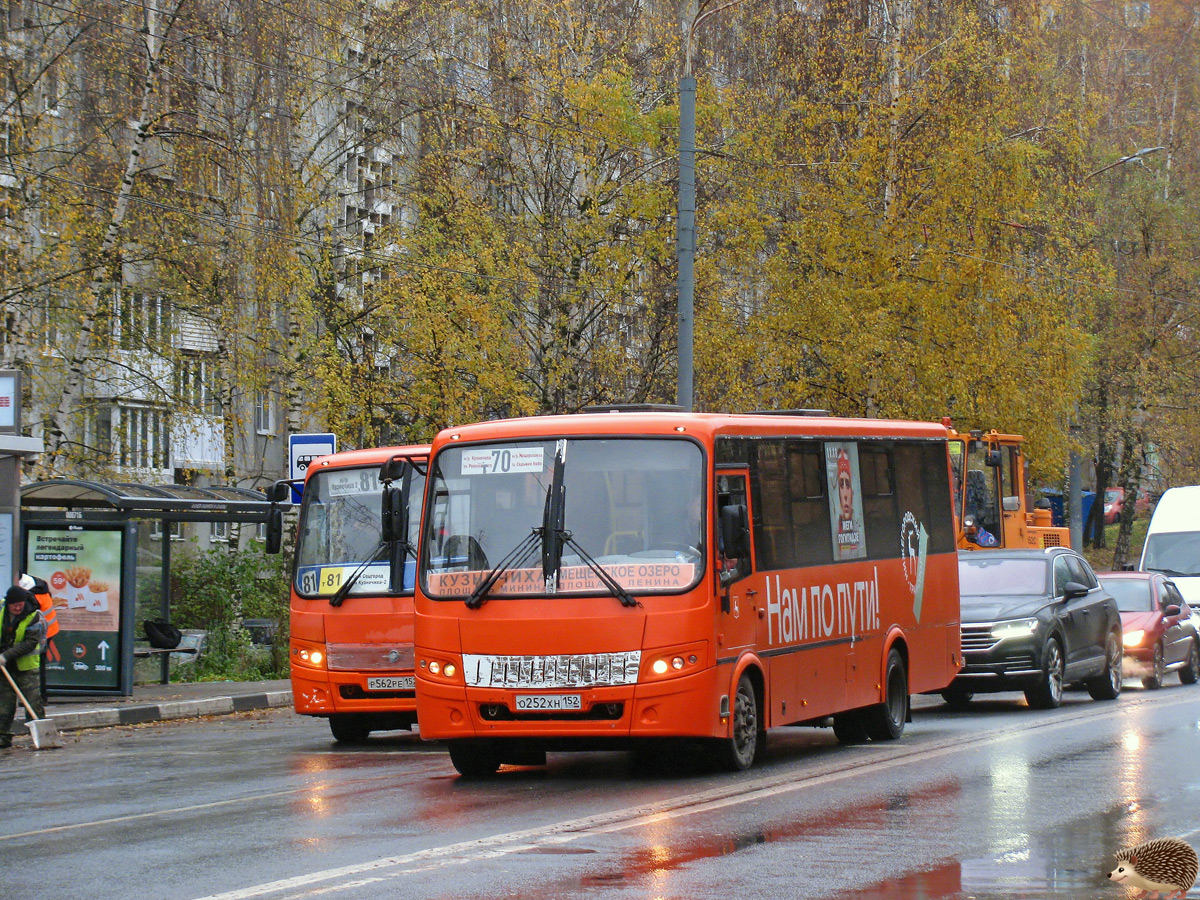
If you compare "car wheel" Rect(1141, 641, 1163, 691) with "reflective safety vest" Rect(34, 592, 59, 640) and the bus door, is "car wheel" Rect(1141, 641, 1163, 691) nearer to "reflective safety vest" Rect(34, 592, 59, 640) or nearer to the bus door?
the bus door

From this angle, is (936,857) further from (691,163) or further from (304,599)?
(691,163)

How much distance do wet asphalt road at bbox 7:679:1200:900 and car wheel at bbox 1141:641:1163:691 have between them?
26.1 feet

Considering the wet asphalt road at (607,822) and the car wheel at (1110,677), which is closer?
the wet asphalt road at (607,822)

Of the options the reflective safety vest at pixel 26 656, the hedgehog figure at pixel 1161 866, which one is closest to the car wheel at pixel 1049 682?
the reflective safety vest at pixel 26 656

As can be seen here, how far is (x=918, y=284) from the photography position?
36.0 meters

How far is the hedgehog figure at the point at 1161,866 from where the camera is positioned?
258 inches

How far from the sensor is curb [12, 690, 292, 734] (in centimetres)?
1914

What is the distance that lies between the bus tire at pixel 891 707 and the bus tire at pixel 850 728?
51 millimetres

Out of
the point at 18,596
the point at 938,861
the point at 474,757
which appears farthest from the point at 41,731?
the point at 938,861

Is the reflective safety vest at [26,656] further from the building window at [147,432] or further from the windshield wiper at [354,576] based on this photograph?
the building window at [147,432]

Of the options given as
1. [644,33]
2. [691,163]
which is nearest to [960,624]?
[691,163]

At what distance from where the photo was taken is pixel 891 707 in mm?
15812

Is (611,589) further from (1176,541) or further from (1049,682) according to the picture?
(1176,541)

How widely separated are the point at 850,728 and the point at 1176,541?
1673 centimetres
